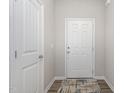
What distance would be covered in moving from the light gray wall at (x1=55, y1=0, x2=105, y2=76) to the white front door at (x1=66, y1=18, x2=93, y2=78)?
180 mm

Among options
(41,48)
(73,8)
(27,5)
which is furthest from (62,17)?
(27,5)

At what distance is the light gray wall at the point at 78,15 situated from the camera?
17.3 ft

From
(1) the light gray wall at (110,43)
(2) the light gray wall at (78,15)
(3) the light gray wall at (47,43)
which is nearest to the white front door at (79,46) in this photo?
(2) the light gray wall at (78,15)

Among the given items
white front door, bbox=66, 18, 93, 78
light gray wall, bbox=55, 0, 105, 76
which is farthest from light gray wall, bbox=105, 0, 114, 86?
white front door, bbox=66, 18, 93, 78

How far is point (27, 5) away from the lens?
2283 millimetres

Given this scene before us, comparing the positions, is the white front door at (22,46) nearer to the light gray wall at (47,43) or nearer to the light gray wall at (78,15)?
the light gray wall at (47,43)

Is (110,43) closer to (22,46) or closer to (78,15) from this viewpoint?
(78,15)

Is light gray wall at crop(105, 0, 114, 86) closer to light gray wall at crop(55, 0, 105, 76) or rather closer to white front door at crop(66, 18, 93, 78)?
light gray wall at crop(55, 0, 105, 76)

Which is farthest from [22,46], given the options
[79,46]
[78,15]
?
[78,15]

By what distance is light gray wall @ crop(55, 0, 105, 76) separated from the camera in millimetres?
5270

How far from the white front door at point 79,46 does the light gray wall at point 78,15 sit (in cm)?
18

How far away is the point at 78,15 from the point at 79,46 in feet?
3.52
